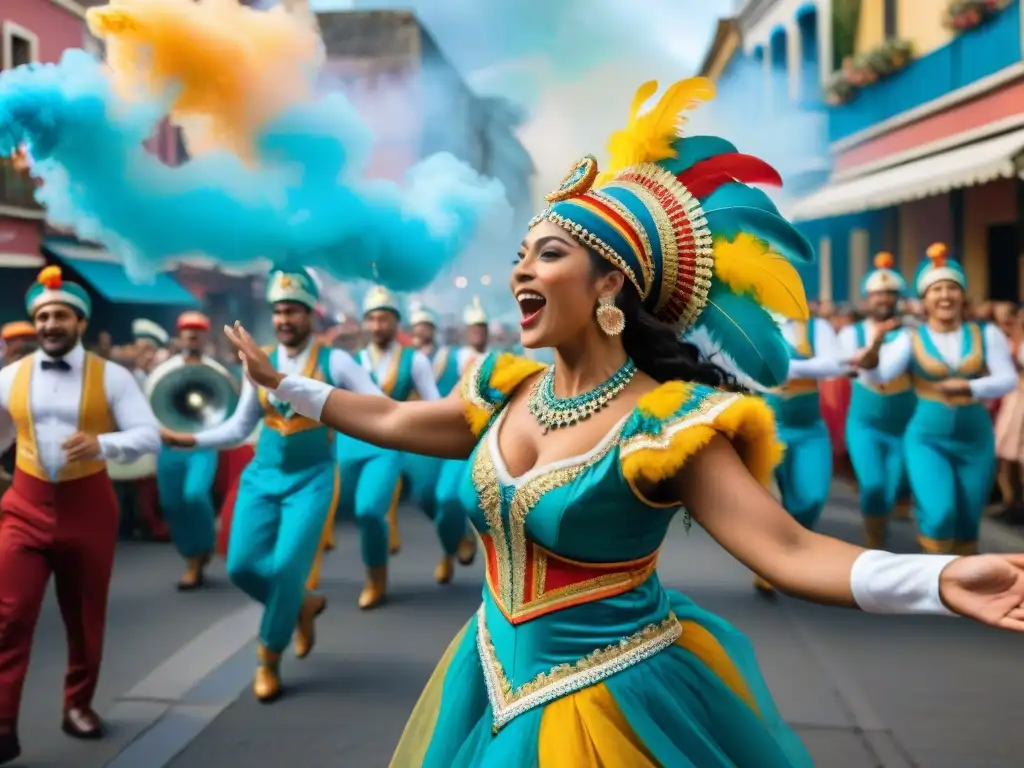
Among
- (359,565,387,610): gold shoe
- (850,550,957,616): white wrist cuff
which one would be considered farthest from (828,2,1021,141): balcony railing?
(850,550,957,616): white wrist cuff

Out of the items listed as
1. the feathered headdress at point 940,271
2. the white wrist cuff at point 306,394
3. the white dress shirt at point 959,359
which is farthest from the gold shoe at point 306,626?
the feathered headdress at point 940,271

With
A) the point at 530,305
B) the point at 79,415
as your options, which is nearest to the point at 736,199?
the point at 530,305

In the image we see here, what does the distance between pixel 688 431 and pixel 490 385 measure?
0.70 metres

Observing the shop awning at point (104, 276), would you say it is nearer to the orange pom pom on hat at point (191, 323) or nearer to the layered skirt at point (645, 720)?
the orange pom pom on hat at point (191, 323)

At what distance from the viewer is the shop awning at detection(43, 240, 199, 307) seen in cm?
1689

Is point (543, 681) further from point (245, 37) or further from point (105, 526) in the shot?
point (105, 526)

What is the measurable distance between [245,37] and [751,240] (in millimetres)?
1520

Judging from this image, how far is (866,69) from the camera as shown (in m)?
16.3

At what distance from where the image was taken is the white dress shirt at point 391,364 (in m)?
7.84

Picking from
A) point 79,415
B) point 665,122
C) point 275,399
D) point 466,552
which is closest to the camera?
point 665,122

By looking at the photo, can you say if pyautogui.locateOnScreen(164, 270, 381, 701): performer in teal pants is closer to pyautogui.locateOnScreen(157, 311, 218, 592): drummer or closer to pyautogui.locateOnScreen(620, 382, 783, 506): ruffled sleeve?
pyautogui.locateOnScreen(157, 311, 218, 592): drummer

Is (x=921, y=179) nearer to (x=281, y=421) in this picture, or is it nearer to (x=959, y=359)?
(x=959, y=359)

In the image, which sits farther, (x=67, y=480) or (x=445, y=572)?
(x=445, y=572)

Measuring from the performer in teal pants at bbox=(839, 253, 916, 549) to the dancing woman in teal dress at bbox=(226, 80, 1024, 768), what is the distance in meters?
5.68
